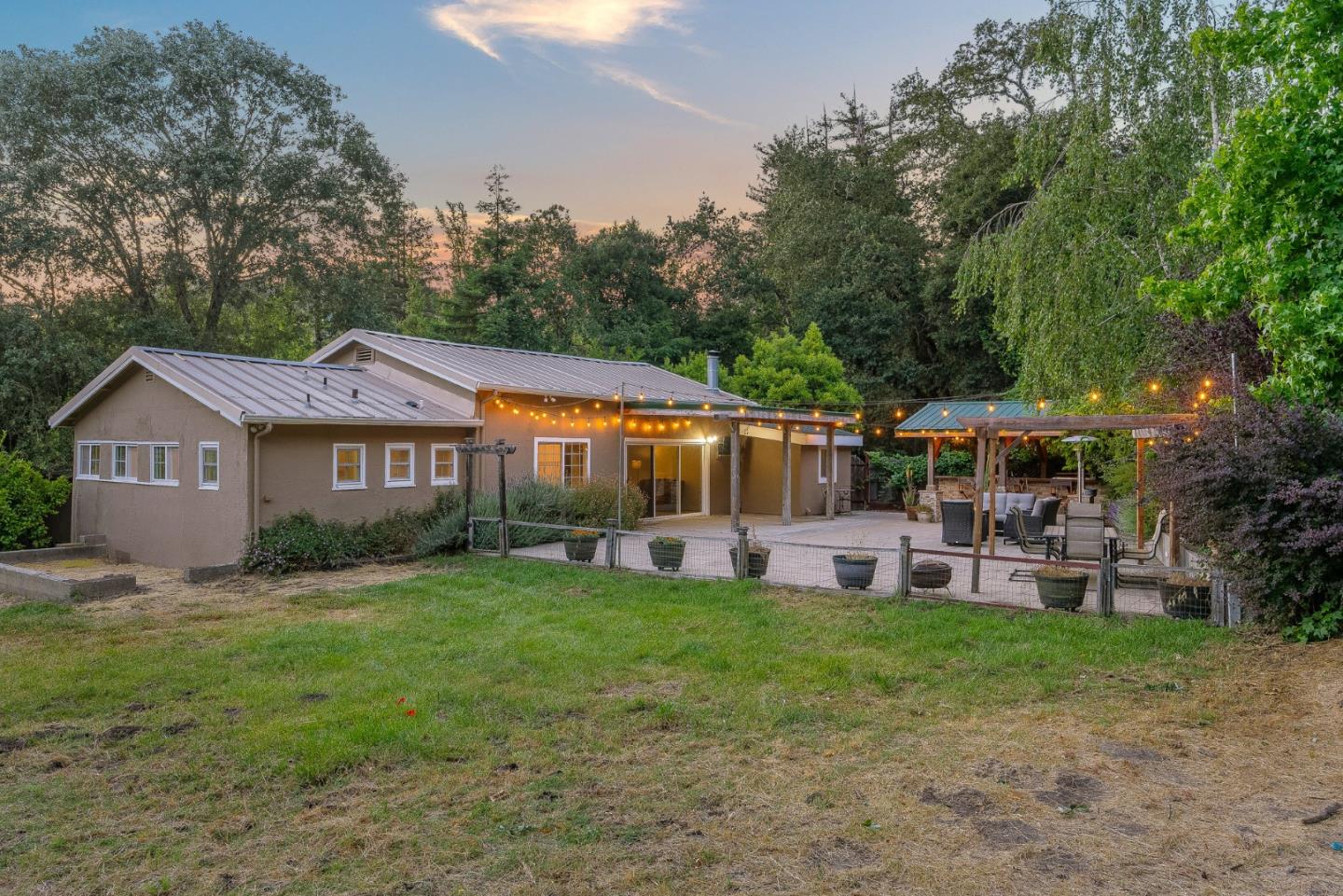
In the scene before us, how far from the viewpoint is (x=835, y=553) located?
14.3m

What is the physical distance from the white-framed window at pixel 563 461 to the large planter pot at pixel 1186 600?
36.8 feet

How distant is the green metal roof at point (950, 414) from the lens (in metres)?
23.4

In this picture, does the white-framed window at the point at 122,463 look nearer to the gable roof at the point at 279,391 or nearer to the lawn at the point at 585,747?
the gable roof at the point at 279,391

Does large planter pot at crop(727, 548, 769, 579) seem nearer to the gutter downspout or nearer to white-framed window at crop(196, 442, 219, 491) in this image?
the gutter downspout

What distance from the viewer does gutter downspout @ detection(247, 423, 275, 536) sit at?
12766 millimetres

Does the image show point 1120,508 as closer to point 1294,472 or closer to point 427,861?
point 1294,472

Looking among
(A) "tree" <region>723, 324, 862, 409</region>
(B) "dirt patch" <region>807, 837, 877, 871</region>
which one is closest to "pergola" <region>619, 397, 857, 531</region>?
(A) "tree" <region>723, 324, 862, 409</region>

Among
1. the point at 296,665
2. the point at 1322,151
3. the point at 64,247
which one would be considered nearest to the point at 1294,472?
the point at 1322,151

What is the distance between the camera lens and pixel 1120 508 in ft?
55.9

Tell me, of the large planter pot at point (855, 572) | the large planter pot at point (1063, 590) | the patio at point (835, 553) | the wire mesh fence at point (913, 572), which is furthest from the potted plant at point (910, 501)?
the large planter pot at point (1063, 590)

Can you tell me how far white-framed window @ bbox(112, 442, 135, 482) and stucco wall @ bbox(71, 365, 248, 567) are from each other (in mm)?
113

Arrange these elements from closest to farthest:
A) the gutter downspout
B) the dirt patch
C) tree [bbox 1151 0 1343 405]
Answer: the dirt patch < tree [bbox 1151 0 1343 405] < the gutter downspout

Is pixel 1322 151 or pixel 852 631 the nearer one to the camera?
pixel 1322 151

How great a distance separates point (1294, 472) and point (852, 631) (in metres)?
4.40
